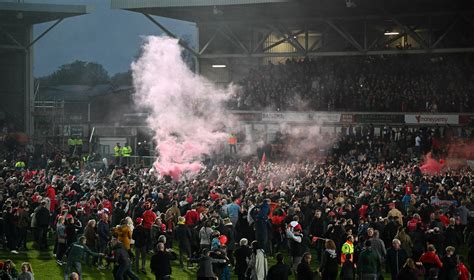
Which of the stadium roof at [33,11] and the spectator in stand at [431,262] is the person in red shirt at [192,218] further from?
the stadium roof at [33,11]

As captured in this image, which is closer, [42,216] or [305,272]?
[305,272]

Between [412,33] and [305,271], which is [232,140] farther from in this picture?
[305,271]

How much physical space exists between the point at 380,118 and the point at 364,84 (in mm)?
2433

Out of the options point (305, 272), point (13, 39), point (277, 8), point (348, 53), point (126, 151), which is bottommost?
point (305, 272)

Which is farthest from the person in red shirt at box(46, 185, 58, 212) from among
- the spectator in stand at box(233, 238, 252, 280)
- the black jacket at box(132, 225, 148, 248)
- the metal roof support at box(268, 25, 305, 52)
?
the metal roof support at box(268, 25, 305, 52)

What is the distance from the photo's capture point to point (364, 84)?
1426 inches

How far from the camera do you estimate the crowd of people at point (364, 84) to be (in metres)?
34.3

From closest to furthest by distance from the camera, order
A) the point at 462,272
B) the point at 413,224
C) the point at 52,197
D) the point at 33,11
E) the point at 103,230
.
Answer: the point at 462,272 < the point at 413,224 < the point at 103,230 < the point at 52,197 < the point at 33,11

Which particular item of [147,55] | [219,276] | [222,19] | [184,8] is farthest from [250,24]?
[219,276]

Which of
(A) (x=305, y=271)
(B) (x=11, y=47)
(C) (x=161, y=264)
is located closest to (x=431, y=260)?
(A) (x=305, y=271)

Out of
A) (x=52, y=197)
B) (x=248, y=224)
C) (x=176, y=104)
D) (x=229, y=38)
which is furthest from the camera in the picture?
(x=229, y=38)

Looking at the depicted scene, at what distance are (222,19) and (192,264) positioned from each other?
22.1m

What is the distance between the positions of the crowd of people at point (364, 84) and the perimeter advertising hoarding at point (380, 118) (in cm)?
47

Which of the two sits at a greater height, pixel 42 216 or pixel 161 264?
pixel 42 216
